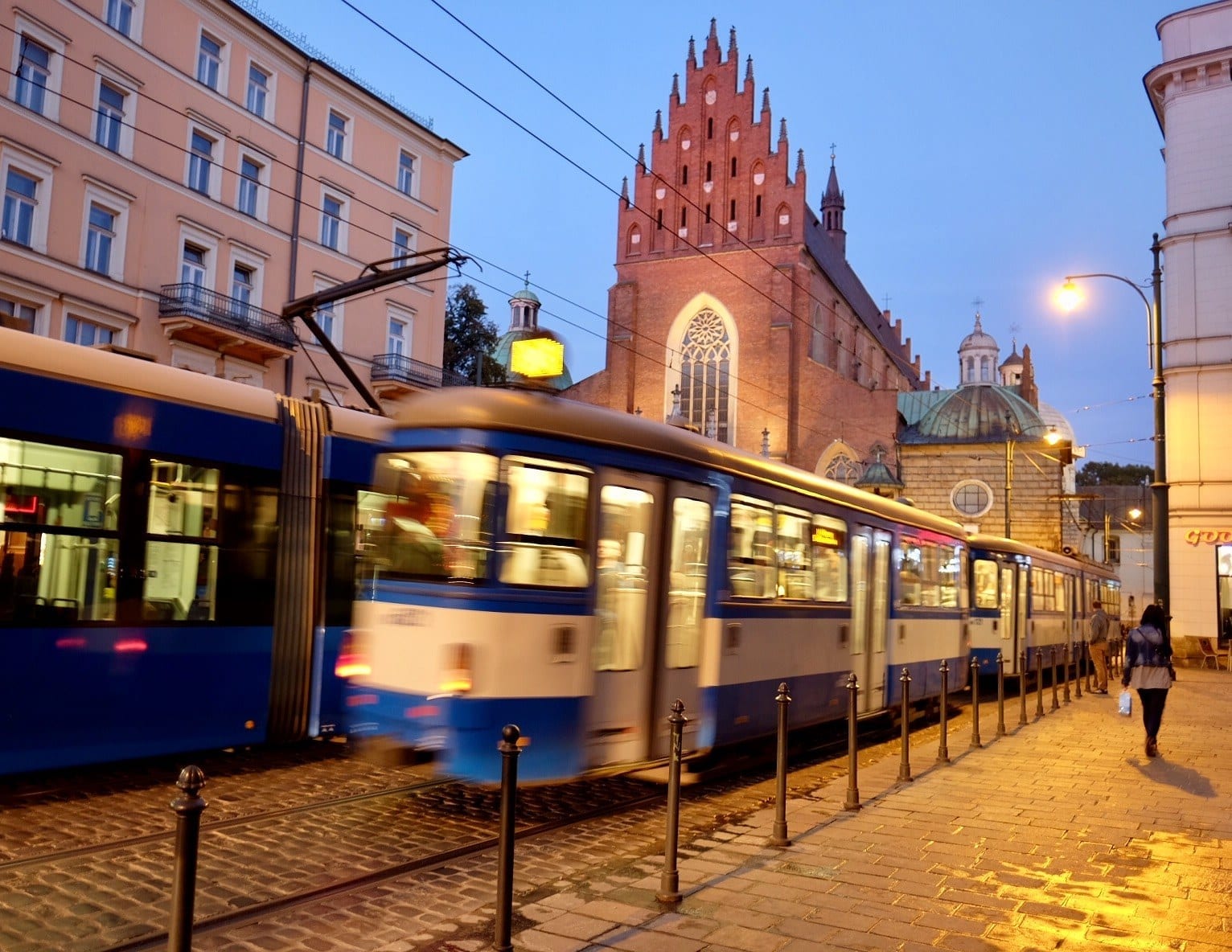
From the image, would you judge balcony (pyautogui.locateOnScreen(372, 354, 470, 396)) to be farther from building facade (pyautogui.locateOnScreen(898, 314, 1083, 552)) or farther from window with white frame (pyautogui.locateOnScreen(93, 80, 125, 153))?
building facade (pyautogui.locateOnScreen(898, 314, 1083, 552))

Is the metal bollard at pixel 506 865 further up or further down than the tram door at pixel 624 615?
further down

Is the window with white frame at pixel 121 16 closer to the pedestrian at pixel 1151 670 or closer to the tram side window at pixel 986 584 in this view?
the tram side window at pixel 986 584

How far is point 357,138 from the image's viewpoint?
30.6 metres

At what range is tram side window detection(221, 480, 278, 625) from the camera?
908 centimetres

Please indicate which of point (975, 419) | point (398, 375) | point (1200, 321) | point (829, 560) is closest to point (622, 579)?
point (829, 560)

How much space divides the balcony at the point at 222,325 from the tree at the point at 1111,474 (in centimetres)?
7753

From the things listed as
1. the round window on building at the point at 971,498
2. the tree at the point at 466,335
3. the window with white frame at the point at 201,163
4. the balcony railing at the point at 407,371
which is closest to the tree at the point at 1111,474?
the round window on building at the point at 971,498

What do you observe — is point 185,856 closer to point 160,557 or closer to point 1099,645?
point 160,557

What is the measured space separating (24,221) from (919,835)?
71.0 ft

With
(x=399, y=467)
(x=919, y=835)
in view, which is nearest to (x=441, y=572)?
(x=399, y=467)

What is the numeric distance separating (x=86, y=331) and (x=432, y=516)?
1885 cm

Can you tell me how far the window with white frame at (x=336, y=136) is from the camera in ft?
97.2

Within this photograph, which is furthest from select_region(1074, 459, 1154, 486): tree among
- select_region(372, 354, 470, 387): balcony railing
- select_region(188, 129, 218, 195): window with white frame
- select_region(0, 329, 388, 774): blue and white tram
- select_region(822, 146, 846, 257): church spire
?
select_region(0, 329, 388, 774): blue and white tram

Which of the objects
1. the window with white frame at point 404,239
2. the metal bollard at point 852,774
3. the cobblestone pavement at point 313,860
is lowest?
the cobblestone pavement at point 313,860
